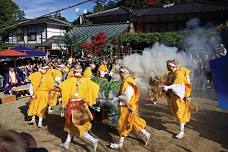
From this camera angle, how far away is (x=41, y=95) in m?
9.04

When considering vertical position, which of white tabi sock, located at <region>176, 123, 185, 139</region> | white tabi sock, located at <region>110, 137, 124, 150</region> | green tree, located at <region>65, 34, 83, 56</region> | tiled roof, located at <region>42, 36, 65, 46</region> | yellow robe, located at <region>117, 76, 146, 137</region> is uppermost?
tiled roof, located at <region>42, 36, 65, 46</region>

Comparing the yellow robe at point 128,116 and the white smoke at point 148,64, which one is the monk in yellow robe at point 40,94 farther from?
the white smoke at point 148,64

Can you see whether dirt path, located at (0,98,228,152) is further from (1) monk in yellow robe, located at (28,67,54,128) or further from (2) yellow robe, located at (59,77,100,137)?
(2) yellow robe, located at (59,77,100,137)

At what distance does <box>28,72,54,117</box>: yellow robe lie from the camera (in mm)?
9047

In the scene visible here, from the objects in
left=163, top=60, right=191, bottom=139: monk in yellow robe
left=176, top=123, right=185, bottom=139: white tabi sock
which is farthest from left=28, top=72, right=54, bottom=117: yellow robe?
left=176, top=123, right=185, bottom=139: white tabi sock

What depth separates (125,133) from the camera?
702 centimetres

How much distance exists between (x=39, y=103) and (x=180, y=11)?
17.3 meters

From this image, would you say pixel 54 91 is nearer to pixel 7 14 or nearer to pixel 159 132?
pixel 159 132

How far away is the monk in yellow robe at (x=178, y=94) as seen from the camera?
7.53 m

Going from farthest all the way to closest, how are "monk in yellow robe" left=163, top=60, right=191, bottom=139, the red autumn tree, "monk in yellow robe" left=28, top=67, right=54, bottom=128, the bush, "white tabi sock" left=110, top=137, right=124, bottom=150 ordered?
the red autumn tree, the bush, "monk in yellow robe" left=28, top=67, right=54, bottom=128, "monk in yellow robe" left=163, top=60, right=191, bottom=139, "white tabi sock" left=110, top=137, right=124, bottom=150

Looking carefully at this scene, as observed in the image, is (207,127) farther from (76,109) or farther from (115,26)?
(115,26)

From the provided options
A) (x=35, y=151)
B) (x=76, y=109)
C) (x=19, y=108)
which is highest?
(x=35, y=151)

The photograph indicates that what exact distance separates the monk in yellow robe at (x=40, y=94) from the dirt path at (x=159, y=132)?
0.38 metres

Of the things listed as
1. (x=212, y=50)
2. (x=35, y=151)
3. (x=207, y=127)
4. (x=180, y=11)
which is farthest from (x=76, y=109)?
(x=180, y=11)
